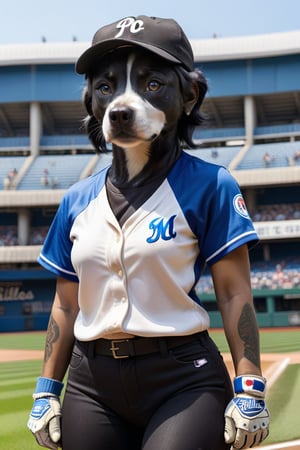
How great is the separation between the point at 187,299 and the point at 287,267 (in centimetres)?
3131

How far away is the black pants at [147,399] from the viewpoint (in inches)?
80.2

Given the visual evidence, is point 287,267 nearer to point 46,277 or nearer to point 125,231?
point 46,277

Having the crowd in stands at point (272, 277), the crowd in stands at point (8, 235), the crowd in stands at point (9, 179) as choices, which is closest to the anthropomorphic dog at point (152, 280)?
the crowd in stands at point (272, 277)

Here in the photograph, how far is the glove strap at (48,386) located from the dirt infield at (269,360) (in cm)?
346

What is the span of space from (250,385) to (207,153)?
1478 inches

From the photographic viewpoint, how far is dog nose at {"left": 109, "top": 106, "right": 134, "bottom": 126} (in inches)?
84.6

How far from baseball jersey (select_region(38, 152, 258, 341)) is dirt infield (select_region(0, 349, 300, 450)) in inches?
144

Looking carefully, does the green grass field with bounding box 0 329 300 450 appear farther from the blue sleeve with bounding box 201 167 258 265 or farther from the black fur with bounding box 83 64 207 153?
the blue sleeve with bounding box 201 167 258 265

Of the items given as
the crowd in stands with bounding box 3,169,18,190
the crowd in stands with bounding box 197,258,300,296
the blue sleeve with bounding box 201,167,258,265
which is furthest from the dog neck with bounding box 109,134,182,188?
the crowd in stands with bounding box 3,169,18,190

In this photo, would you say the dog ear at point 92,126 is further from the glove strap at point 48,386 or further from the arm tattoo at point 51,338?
the glove strap at point 48,386

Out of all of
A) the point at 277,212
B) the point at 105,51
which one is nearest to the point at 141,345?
the point at 105,51

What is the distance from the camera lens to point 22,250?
113 ft

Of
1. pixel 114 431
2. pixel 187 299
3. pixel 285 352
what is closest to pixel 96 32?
pixel 187 299

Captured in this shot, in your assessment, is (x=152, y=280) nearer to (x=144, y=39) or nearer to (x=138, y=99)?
(x=138, y=99)
